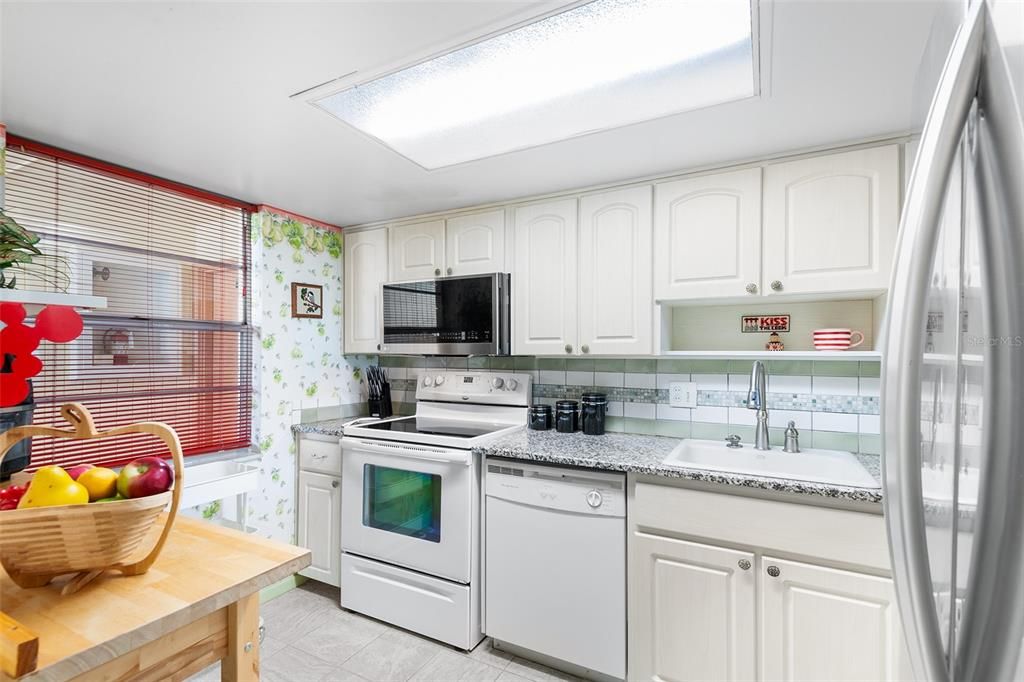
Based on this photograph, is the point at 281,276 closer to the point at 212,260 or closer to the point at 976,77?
the point at 212,260

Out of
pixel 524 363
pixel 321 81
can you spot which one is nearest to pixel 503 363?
pixel 524 363

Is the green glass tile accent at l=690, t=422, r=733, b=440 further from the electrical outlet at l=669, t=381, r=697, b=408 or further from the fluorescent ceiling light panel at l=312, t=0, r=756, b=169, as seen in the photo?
the fluorescent ceiling light panel at l=312, t=0, r=756, b=169

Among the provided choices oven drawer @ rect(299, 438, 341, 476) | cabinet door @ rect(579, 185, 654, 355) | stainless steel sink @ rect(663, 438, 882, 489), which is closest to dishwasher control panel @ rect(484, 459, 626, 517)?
stainless steel sink @ rect(663, 438, 882, 489)

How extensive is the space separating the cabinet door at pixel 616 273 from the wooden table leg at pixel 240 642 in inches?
69.9

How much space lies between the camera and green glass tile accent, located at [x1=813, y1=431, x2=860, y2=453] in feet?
7.03

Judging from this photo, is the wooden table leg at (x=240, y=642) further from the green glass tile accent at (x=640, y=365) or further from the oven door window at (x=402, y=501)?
the green glass tile accent at (x=640, y=365)

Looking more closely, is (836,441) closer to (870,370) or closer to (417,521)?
(870,370)

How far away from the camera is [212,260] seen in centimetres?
260

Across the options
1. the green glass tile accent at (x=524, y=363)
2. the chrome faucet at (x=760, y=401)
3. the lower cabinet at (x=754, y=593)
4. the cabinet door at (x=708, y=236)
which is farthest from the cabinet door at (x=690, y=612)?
the green glass tile accent at (x=524, y=363)

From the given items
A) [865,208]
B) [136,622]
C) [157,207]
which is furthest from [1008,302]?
[157,207]

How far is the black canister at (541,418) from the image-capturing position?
104 inches

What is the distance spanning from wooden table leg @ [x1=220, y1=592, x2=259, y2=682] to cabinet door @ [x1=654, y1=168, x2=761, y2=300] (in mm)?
1872

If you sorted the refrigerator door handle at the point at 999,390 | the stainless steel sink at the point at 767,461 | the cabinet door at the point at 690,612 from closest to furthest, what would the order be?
the refrigerator door handle at the point at 999,390 < the cabinet door at the point at 690,612 < the stainless steel sink at the point at 767,461

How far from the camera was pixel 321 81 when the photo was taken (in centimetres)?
153
